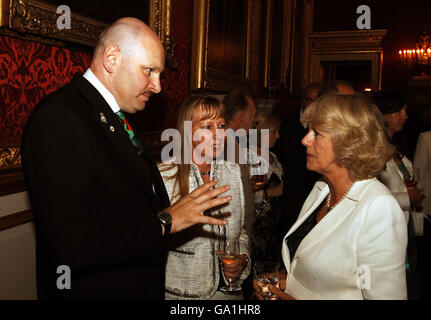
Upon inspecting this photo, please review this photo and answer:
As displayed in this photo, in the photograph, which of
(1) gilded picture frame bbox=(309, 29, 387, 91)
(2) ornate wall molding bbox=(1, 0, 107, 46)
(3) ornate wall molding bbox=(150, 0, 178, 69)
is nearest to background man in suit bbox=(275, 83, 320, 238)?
(3) ornate wall molding bbox=(150, 0, 178, 69)

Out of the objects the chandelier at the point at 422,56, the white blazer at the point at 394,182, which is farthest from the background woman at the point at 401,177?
the chandelier at the point at 422,56

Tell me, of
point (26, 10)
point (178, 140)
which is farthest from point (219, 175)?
point (26, 10)

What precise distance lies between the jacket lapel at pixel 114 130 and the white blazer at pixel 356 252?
2.47 ft

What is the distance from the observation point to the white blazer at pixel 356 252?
5.23 ft

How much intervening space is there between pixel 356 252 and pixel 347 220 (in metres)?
0.14

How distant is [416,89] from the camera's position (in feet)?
31.3

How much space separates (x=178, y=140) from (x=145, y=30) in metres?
0.94

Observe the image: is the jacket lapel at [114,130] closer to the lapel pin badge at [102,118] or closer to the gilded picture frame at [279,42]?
the lapel pin badge at [102,118]

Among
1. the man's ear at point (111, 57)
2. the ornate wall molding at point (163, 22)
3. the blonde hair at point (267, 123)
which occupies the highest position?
the ornate wall molding at point (163, 22)

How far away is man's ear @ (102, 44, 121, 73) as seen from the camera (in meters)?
1.61

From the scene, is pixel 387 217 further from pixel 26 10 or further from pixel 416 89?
pixel 416 89

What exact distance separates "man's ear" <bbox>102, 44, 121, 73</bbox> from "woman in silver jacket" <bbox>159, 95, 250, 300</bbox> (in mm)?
839

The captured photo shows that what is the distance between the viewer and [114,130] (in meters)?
1.57

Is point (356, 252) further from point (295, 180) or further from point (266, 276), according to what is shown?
point (295, 180)
